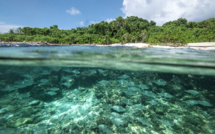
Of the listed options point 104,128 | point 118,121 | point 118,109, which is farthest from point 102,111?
point 104,128

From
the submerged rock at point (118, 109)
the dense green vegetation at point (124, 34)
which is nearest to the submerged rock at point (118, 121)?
the submerged rock at point (118, 109)

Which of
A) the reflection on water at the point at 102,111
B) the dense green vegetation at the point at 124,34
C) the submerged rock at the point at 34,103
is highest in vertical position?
the dense green vegetation at the point at 124,34

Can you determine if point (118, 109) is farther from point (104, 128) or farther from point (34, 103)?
point (34, 103)

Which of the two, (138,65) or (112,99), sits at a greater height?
(138,65)

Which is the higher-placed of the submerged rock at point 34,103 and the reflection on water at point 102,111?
the reflection on water at point 102,111

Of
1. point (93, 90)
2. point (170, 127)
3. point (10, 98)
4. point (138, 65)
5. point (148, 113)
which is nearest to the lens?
point (170, 127)

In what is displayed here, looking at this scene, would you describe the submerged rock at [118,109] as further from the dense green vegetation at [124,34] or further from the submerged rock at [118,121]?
the dense green vegetation at [124,34]

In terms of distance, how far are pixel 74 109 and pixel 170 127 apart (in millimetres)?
4342

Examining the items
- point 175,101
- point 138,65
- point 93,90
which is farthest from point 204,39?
point 93,90

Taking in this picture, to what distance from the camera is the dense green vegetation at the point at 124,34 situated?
4262 cm

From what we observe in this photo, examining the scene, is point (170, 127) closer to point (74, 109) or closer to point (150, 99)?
point (150, 99)

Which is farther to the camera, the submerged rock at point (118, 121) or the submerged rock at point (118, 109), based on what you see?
the submerged rock at point (118, 109)

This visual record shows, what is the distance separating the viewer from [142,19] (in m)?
103

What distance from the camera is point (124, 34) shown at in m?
62.6
